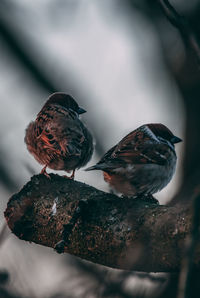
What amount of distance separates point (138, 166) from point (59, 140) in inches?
33.7

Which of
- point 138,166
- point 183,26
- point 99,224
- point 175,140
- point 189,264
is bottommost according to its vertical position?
point 175,140

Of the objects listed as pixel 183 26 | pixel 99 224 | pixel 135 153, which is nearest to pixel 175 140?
pixel 135 153

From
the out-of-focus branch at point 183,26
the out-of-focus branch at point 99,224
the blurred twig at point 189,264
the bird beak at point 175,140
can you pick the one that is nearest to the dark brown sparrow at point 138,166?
the bird beak at point 175,140

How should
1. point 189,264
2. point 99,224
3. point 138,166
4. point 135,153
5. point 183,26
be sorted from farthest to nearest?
point 135,153 → point 138,166 → point 99,224 → point 183,26 → point 189,264

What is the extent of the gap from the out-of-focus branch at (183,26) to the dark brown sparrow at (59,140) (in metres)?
2.45

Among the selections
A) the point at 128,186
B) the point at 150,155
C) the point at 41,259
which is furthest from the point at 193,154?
the point at 41,259

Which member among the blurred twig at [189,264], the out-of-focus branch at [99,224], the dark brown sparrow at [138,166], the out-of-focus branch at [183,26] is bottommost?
the dark brown sparrow at [138,166]

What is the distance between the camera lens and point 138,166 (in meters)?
4.56

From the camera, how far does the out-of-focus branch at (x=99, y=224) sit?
2.84m

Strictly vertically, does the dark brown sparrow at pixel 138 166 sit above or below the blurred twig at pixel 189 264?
below

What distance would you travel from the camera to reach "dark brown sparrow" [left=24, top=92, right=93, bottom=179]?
461 cm

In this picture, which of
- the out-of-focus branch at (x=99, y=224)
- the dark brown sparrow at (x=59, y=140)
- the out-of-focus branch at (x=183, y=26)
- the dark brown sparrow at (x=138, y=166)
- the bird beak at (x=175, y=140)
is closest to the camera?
the out-of-focus branch at (x=183, y=26)

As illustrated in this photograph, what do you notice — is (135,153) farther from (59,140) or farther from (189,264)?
(189,264)

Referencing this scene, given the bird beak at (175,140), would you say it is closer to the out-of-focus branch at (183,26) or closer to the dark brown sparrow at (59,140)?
the dark brown sparrow at (59,140)
